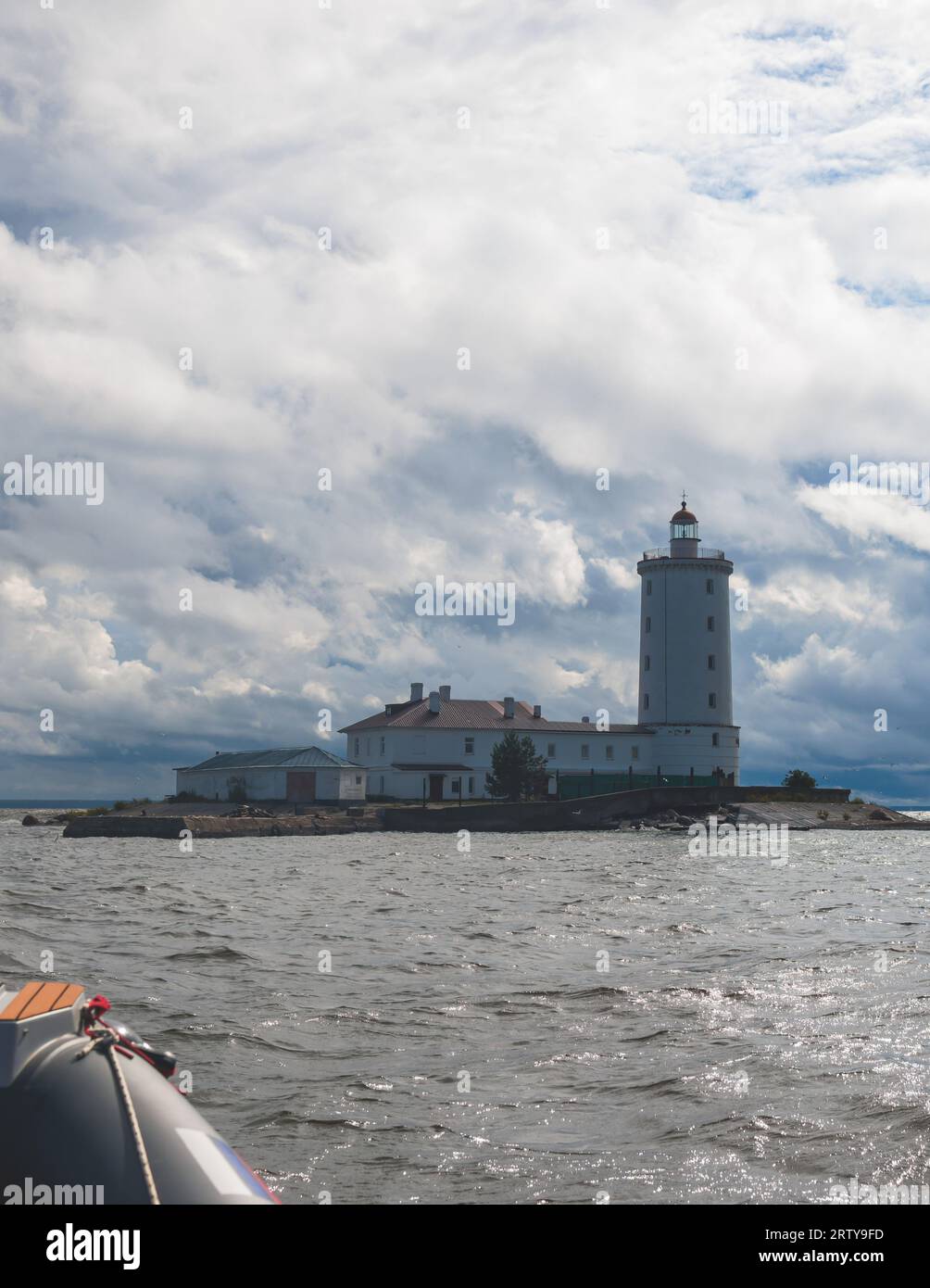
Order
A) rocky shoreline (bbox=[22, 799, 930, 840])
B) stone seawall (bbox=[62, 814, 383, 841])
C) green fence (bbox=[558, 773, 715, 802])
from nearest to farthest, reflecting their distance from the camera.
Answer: stone seawall (bbox=[62, 814, 383, 841])
rocky shoreline (bbox=[22, 799, 930, 840])
green fence (bbox=[558, 773, 715, 802])

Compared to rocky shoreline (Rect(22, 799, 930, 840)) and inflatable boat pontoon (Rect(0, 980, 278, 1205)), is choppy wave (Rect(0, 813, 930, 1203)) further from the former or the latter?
rocky shoreline (Rect(22, 799, 930, 840))

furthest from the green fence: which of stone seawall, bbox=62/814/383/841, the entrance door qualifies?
stone seawall, bbox=62/814/383/841

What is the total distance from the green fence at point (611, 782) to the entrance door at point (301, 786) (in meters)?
19.2

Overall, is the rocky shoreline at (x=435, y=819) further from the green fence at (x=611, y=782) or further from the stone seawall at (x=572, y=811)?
the green fence at (x=611, y=782)

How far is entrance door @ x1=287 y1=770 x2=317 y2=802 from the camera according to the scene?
75.4 meters

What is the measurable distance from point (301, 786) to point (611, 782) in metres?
23.5

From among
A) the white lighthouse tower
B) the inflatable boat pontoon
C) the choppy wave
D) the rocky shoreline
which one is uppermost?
the white lighthouse tower

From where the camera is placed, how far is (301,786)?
249ft

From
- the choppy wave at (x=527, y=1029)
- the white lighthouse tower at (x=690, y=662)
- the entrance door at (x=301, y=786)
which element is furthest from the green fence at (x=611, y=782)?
the choppy wave at (x=527, y=1029)

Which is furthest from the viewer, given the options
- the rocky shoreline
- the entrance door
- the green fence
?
the green fence

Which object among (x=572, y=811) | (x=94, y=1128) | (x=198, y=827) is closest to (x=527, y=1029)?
(x=94, y=1128)

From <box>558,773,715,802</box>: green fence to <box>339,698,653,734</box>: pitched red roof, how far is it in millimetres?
3886
